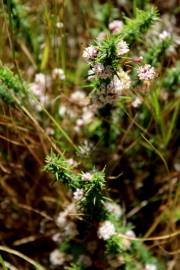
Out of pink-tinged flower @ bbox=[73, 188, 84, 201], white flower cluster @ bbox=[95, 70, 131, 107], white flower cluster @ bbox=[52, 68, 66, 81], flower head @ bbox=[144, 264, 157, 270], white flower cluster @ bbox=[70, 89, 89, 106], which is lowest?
flower head @ bbox=[144, 264, 157, 270]

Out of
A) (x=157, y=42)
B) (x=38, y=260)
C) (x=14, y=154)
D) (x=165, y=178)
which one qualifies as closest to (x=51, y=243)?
(x=38, y=260)

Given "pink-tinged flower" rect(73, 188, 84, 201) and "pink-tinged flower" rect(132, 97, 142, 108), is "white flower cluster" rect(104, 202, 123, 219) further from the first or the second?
"pink-tinged flower" rect(132, 97, 142, 108)

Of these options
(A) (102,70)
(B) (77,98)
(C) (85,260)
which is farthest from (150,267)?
(A) (102,70)

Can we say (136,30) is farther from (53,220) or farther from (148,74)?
(53,220)

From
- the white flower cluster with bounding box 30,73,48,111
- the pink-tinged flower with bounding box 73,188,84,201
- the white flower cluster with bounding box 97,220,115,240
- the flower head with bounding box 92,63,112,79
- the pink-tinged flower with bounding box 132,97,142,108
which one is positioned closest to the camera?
the flower head with bounding box 92,63,112,79

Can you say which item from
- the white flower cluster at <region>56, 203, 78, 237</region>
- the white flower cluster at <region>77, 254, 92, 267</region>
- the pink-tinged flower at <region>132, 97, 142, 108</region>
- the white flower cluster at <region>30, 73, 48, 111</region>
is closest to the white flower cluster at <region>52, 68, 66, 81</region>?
the white flower cluster at <region>30, 73, 48, 111</region>

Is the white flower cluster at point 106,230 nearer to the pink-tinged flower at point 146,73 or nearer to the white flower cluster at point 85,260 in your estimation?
the white flower cluster at point 85,260

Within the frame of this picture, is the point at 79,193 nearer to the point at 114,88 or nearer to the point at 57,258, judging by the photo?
the point at 114,88
